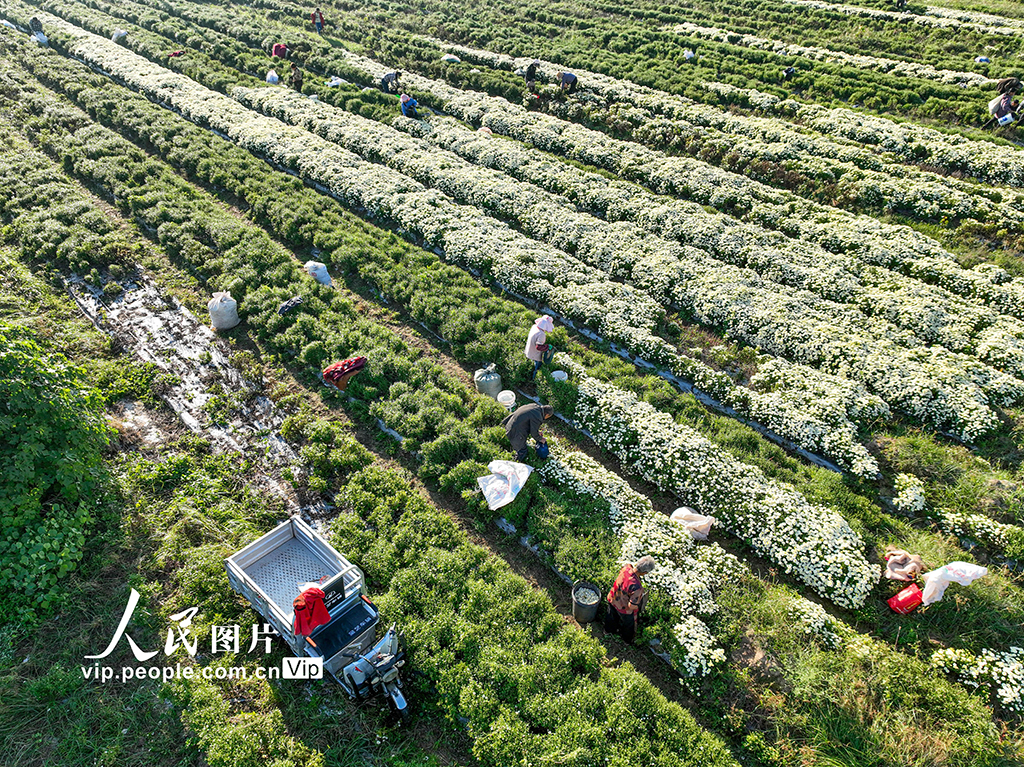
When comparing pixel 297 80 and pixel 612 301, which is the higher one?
pixel 297 80

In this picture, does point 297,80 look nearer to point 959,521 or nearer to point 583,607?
point 583,607

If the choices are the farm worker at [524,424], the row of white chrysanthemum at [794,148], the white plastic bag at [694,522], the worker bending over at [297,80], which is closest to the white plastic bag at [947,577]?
the white plastic bag at [694,522]

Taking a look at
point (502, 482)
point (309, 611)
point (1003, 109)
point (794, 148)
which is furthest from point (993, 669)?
point (1003, 109)

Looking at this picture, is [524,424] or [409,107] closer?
[524,424]

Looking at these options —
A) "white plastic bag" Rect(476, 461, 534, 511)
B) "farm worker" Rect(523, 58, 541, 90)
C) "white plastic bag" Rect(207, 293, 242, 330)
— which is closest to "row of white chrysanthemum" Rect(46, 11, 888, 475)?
"white plastic bag" Rect(476, 461, 534, 511)

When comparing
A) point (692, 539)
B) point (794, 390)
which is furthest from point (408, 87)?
point (692, 539)

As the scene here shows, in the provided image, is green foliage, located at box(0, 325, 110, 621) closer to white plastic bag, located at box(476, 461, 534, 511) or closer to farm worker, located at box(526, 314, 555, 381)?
white plastic bag, located at box(476, 461, 534, 511)

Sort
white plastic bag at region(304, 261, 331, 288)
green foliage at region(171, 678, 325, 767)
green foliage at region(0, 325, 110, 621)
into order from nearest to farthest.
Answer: green foliage at region(171, 678, 325, 767) < green foliage at region(0, 325, 110, 621) < white plastic bag at region(304, 261, 331, 288)
